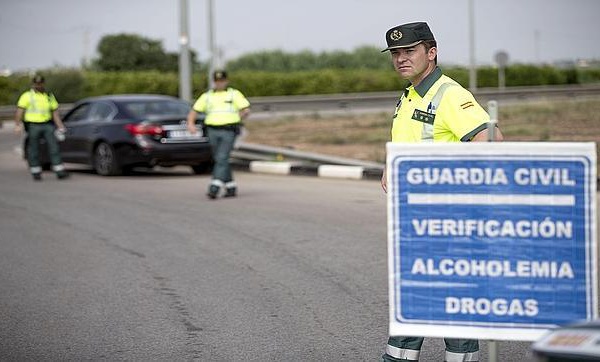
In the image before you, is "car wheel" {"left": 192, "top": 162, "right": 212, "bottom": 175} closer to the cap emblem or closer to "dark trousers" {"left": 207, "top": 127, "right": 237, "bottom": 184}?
"dark trousers" {"left": 207, "top": 127, "right": 237, "bottom": 184}

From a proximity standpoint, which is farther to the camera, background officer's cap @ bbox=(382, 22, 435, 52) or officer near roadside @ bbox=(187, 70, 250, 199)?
officer near roadside @ bbox=(187, 70, 250, 199)

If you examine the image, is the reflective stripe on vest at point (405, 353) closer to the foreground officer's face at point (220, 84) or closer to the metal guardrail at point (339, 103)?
the foreground officer's face at point (220, 84)

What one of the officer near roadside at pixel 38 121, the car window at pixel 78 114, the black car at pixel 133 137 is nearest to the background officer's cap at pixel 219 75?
the black car at pixel 133 137

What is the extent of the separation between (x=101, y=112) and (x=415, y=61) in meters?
15.7

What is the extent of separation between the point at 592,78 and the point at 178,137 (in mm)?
65257

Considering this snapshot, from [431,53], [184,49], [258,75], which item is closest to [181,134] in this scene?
[184,49]

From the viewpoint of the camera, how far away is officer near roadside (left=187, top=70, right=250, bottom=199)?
1524cm

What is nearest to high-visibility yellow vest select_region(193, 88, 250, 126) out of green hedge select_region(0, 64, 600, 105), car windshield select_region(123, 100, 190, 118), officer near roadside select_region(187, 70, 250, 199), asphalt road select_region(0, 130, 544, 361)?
officer near roadside select_region(187, 70, 250, 199)

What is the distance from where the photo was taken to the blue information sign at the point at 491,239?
4.10m

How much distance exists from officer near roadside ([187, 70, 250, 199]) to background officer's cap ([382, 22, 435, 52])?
397 inches

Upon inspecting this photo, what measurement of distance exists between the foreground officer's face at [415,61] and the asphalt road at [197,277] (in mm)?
1890


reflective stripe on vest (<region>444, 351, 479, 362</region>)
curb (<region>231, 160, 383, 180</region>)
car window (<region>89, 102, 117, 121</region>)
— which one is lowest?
curb (<region>231, 160, 383, 180</region>)

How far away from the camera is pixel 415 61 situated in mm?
5223

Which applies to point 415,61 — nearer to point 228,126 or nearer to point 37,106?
point 228,126
